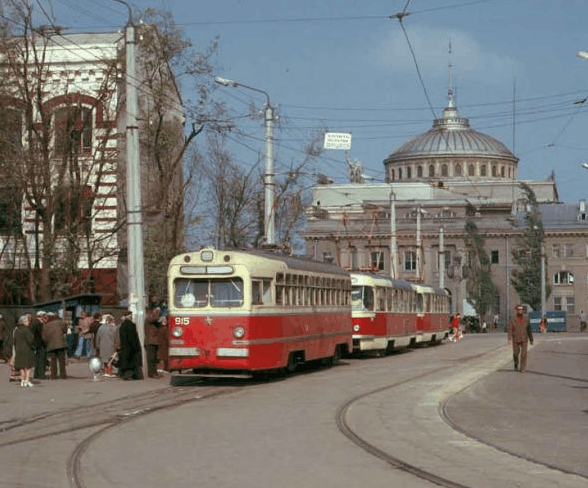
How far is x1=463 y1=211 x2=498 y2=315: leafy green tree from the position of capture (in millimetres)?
118500

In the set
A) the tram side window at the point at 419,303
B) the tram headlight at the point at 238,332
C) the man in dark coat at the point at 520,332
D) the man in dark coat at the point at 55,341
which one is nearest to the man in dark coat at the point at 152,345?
the man in dark coat at the point at 55,341

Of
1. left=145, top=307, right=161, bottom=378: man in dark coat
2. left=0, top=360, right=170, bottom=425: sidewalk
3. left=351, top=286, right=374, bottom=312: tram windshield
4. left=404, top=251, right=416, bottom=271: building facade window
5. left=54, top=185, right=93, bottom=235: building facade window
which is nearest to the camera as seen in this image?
left=0, top=360, right=170, bottom=425: sidewalk

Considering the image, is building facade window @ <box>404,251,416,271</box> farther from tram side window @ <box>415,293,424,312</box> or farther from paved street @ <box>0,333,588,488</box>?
paved street @ <box>0,333,588,488</box>

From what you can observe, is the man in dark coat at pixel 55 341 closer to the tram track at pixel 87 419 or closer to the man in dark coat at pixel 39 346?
the man in dark coat at pixel 39 346

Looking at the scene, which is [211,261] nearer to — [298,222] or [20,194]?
[20,194]

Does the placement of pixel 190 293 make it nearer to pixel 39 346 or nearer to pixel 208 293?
pixel 208 293

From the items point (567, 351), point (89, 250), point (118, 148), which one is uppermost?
point (118, 148)

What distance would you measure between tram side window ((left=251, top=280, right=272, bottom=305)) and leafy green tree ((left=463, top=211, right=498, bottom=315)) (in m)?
93.2

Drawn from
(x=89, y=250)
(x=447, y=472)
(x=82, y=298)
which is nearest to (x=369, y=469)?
(x=447, y=472)

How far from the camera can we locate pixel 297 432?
1661cm

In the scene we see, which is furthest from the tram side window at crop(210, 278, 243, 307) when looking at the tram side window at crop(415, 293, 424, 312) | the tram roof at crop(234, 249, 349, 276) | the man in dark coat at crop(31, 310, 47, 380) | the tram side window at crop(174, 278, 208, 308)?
the tram side window at crop(415, 293, 424, 312)

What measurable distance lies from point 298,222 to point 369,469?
5253cm

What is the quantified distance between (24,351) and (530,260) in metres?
95.8

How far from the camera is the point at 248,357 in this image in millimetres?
25359
